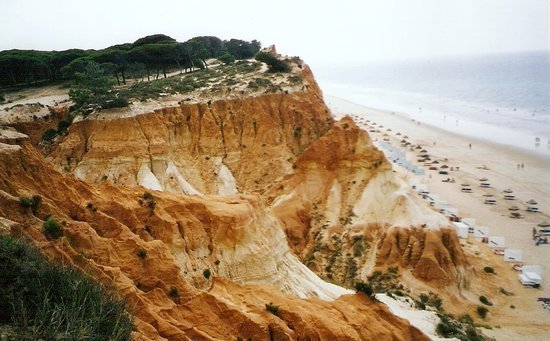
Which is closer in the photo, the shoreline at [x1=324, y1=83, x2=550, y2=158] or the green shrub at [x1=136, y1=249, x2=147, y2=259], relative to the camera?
the green shrub at [x1=136, y1=249, x2=147, y2=259]

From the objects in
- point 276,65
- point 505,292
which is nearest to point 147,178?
point 276,65

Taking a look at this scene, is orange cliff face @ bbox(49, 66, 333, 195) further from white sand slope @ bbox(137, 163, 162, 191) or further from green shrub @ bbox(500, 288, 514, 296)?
green shrub @ bbox(500, 288, 514, 296)

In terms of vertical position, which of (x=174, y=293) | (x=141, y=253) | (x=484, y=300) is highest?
(x=141, y=253)

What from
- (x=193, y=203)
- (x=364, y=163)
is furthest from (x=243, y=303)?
(x=364, y=163)

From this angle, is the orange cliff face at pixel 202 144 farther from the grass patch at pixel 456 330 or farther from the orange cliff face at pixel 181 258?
the grass patch at pixel 456 330

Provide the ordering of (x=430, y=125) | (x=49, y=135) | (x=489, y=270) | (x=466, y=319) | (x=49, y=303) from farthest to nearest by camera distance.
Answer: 1. (x=430, y=125)
2. (x=49, y=135)
3. (x=489, y=270)
4. (x=466, y=319)
5. (x=49, y=303)

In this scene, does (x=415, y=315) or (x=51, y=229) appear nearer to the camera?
(x=51, y=229)

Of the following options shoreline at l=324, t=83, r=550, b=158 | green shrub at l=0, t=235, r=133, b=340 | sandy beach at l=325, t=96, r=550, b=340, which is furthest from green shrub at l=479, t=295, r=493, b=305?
shoreline at l=324, t=83, r=550, b=158

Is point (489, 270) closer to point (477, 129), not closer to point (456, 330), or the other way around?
point (456, 330)
